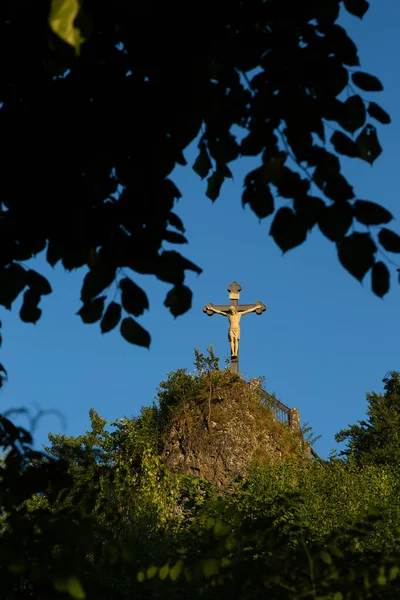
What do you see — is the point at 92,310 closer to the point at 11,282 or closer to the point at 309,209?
the point at 11,282

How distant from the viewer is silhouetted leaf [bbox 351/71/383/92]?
12.1 ft

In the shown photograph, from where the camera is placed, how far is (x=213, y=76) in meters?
3.77

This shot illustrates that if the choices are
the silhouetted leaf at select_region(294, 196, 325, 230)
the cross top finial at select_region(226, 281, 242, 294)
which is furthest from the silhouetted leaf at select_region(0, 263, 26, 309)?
the cross top finial at select_region(226, 281, 242, 294)

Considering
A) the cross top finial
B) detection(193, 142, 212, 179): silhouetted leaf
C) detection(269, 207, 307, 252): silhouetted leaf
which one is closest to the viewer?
detection(269, 207, 307, 252): silhouetted leaf

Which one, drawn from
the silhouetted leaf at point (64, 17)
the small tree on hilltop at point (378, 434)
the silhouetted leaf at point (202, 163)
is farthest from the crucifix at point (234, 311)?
the silhouetted leaf at point (64, 17)

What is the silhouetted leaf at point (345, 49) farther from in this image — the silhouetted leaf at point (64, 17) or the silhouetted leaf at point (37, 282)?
the silhouetted leaf at point (37, 282)

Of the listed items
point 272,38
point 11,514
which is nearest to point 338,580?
point 11,514

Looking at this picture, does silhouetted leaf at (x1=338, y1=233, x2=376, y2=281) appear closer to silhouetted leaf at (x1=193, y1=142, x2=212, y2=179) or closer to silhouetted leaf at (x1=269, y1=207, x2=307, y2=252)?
silhouetted leaf at (x1=269, y1=207, x2=307, y2=252)

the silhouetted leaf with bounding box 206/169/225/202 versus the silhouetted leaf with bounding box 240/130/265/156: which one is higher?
the silhouetted leaf with bounding box 206/169/225/202

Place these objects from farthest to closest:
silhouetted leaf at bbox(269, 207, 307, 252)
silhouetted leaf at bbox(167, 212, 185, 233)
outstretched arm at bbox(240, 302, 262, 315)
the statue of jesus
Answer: outstretched arm at bbox(240, 302, 262, 315)
the statue of jesus
silhouetted leaf at bbox(167, 212, 185, 233)
silhouetted leaf at bbox(269, 207, 307, 252)

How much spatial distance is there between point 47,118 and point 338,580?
308 cm

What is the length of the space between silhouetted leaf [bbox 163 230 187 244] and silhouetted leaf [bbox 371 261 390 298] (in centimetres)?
105

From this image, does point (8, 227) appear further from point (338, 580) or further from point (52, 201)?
point (338, 580)

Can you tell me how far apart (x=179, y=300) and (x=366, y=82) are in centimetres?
143
